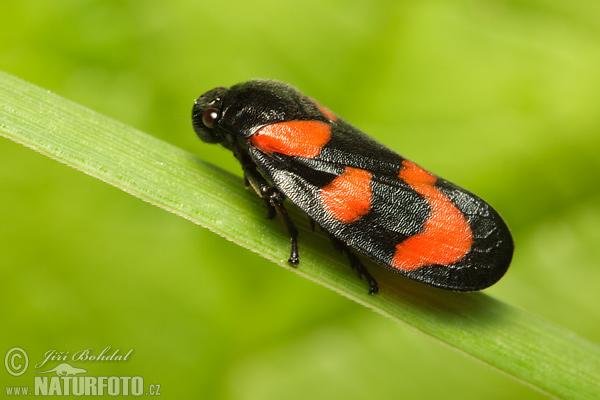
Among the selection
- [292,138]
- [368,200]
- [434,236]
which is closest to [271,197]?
[292,138]

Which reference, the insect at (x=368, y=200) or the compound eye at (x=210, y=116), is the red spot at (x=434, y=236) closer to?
the insect at (x=368, y=200)

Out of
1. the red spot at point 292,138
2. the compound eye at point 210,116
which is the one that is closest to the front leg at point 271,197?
the red spot at point 292,138

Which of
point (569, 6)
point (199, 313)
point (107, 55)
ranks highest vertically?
point (569, 6)

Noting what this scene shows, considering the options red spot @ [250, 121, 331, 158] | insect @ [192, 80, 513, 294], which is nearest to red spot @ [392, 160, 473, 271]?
insect @ [192, 80, 513, 294]

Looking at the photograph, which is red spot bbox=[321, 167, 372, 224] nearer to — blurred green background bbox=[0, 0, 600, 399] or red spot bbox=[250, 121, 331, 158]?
red spot bbox=[250, 121, 331, 158]

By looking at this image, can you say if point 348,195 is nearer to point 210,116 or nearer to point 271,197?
point 271,197

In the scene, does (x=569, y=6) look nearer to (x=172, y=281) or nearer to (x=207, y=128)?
(x=207, y=128)

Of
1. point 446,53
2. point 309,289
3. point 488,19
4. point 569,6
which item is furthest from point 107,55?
point 569,6
